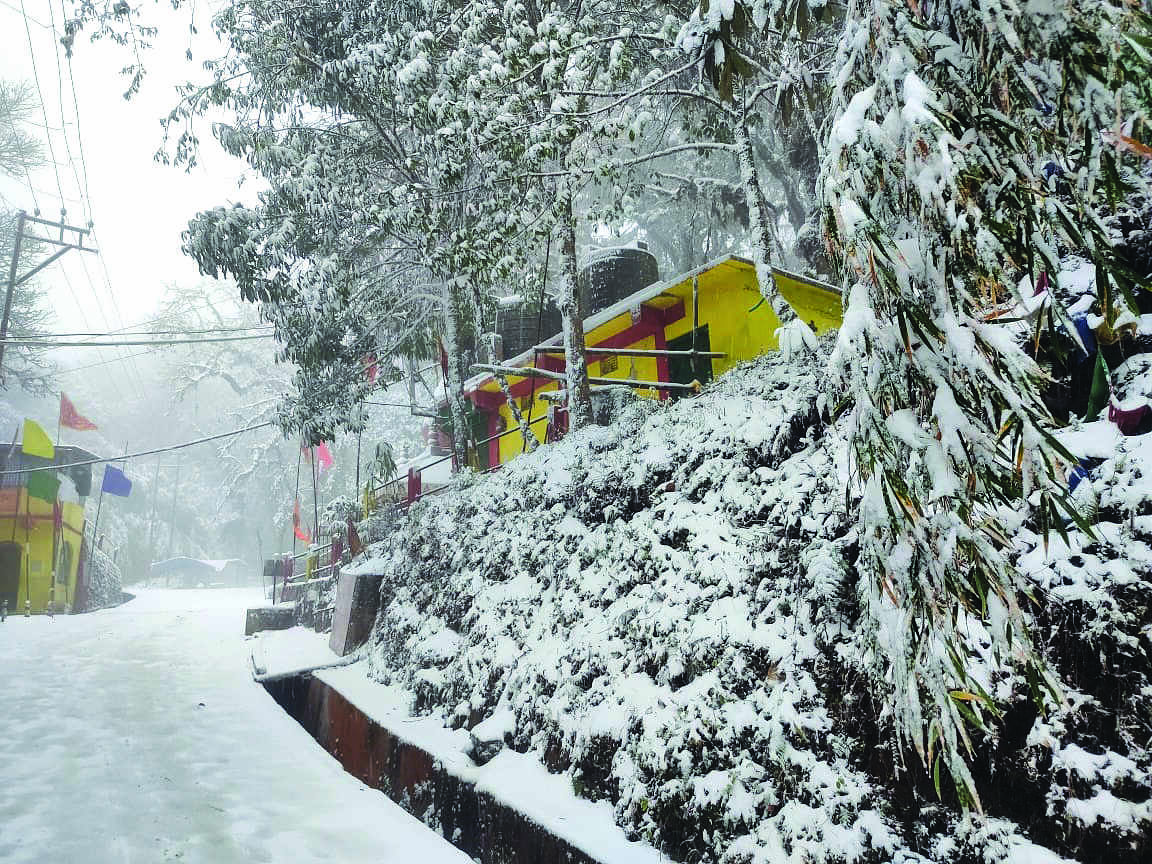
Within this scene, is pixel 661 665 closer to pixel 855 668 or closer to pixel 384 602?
pixel 855 668

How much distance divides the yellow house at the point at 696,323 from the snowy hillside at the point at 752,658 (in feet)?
13.6

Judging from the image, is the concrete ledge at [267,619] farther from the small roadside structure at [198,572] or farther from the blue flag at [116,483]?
the small roadside structure at [198,572]

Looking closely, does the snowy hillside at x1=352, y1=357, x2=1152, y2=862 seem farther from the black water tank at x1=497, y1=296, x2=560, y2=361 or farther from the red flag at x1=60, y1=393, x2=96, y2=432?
the red flag at x1=60, y1=393, x2=96, y2=432

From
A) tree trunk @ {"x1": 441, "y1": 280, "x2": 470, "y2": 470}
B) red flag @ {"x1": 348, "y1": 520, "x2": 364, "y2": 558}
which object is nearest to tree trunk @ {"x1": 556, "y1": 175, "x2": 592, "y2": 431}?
tree trunk @ {"x1": 441, "y1": 280, "x2": 470, "y2": 470}

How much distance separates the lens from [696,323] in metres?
10.3

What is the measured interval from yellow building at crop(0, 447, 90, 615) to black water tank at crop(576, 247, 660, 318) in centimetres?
2229

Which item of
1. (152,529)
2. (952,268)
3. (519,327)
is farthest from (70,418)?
(152,529)

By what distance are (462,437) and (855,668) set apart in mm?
10700

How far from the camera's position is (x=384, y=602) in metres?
10.9

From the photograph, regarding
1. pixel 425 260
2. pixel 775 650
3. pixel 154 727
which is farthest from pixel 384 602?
pixel 775 650

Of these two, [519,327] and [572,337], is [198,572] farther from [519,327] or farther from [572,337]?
[572,337]

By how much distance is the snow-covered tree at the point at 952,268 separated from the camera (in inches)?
84.0

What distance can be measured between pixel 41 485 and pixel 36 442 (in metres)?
2.69

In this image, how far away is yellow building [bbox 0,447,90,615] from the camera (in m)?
25.4
